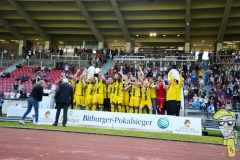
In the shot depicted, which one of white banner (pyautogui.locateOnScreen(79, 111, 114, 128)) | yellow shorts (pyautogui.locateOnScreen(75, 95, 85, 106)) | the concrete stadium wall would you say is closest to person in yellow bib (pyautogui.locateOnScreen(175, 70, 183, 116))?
white banner (pyautogui.locateOnScreen(79, 111, 114, 128))

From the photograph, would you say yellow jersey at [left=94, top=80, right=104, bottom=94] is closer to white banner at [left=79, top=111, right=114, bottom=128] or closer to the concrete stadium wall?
white banner at [left=79, top=111, right=114, bottom=128]

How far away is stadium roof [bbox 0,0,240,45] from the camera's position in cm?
2645

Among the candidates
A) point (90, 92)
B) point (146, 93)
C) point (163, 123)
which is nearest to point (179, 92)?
point (146, 93)

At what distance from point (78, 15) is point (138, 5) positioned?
7.47m

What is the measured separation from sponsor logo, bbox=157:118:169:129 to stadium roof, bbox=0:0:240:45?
1754cm

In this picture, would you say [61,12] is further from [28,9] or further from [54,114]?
[54,114]

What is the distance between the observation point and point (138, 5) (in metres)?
26.9

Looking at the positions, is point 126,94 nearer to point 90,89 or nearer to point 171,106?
point 90,89

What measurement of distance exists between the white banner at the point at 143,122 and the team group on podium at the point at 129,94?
1.08m

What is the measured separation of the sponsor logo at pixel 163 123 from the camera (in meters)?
9.78

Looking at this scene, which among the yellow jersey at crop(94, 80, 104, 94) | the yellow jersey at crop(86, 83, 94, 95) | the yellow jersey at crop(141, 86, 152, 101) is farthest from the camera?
the yellow jersey at crop(86, 83, 94, 95)

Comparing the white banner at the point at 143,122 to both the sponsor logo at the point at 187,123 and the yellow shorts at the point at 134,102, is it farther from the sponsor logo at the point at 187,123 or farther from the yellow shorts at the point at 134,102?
the yellow shorts at the point at 134,102

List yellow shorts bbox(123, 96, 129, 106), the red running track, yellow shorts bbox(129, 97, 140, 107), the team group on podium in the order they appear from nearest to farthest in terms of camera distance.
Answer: the red running track < the team group on podium < yellow shorts bbox(129, 97, 140, 107) < yellow shorts bbox(123, 96, 129, 106)

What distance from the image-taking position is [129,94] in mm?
11656
